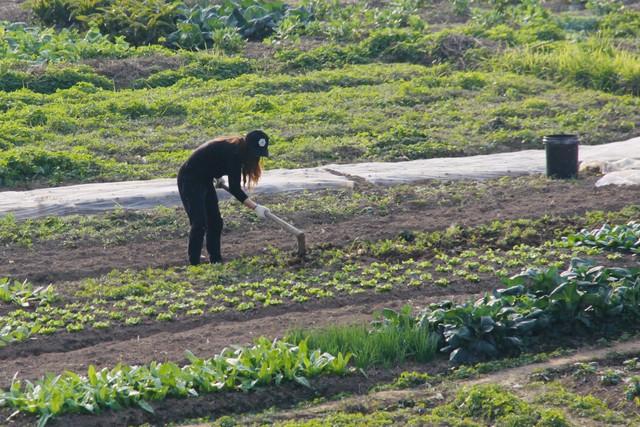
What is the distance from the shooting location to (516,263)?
395 inches

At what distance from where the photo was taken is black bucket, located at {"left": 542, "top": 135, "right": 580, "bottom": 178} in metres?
13.0

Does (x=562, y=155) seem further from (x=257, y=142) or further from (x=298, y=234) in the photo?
(x=257, y=142)

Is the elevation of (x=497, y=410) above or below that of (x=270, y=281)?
below

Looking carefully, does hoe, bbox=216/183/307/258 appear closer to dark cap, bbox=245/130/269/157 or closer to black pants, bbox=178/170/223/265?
black pants, bbox=178/170/223/265

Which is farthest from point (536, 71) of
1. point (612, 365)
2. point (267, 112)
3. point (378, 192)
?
point (612, 365)

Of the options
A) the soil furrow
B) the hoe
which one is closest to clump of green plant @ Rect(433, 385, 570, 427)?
the soil furrow

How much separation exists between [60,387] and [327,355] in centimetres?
176

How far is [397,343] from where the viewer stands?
789 cm

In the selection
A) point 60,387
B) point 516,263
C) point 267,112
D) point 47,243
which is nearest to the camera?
point 60,387

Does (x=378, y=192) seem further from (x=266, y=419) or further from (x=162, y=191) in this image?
(x=266, y=419)

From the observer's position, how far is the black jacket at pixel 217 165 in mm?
9875

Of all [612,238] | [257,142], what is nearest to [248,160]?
[257,142]

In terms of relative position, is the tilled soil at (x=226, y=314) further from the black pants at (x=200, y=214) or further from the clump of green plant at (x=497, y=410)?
the clump of green plant at (x=497, y=410)

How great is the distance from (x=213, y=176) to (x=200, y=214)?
355mm
